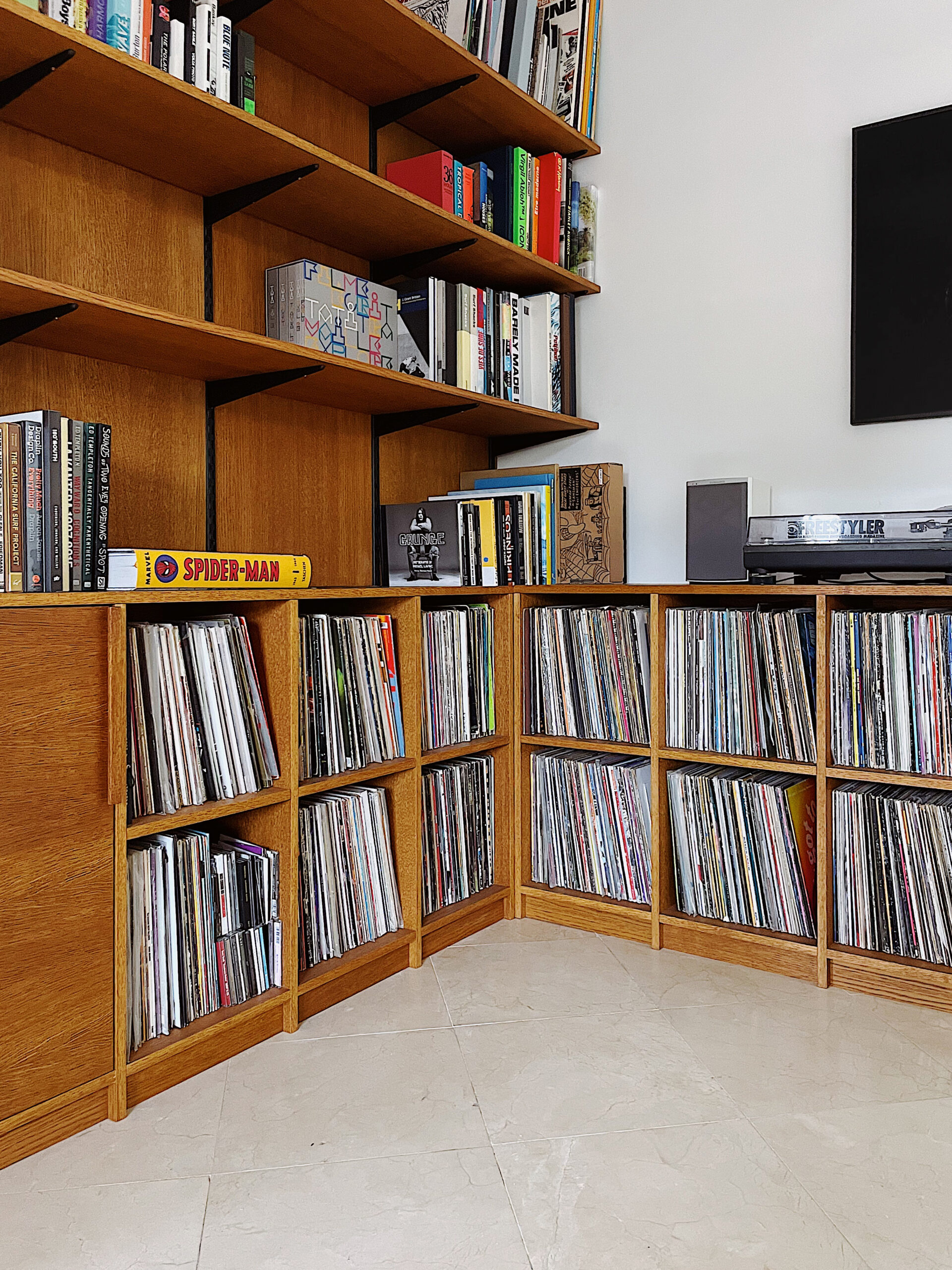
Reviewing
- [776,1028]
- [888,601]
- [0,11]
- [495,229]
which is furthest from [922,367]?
[0,11]

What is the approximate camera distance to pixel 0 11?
131 cm

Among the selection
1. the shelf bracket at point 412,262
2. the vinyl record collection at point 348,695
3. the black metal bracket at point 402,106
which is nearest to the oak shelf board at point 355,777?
the vinyl record collection at point 348,695

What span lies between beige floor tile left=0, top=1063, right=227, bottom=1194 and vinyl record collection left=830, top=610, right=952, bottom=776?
4.50ft

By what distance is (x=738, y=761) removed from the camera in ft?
6.83

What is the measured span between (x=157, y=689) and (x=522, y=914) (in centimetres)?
120

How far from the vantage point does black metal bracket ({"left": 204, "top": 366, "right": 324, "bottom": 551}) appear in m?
1.97

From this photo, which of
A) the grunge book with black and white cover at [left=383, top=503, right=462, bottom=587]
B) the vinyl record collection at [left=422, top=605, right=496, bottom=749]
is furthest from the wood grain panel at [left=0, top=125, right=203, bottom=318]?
the vinyl record collection at [left=422, top=605, right=496, bottom=749]

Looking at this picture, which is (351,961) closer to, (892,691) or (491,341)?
(892,691)

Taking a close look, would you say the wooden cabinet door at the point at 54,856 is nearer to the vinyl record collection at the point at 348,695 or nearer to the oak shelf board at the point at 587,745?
the vinyl record collection at the point at 348,695

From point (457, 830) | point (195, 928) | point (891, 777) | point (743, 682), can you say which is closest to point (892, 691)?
point (891, 777)

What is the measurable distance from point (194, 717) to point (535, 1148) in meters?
0.88

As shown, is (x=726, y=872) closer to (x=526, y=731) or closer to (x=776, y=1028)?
(x=776, y=1028)

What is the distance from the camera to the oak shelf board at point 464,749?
7.07 feet

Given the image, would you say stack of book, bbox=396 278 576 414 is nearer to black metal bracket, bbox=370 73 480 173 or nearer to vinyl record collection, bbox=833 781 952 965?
black metal bracket, bbox=370 73 480 173
